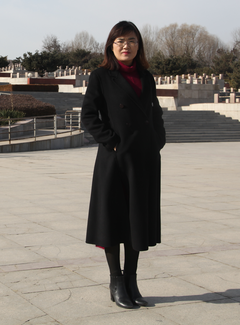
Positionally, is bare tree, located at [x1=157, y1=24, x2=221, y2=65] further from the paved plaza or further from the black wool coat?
the black wool coat

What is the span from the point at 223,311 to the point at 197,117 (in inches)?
905

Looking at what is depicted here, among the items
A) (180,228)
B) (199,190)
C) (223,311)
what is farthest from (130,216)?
(199,190)

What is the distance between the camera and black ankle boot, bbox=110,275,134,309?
2.94m

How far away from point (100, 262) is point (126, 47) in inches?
71.7

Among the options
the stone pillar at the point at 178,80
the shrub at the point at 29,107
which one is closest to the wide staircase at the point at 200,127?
the shrub at the point at 29,107

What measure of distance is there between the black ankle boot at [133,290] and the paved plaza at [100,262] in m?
0.05

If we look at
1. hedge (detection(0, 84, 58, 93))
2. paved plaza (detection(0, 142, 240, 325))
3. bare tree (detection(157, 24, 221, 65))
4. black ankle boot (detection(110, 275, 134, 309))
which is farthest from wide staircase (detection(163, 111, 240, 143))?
bare tree (detection(157, 24, 221, 65))

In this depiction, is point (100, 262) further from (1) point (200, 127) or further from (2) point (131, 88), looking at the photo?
(1) point (200, 127)

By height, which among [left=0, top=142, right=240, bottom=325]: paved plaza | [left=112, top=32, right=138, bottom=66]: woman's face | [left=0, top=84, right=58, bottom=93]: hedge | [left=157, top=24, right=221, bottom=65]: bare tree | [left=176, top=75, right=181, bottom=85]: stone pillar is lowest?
[left=0, top=142, right=240, bottom=325]: paved plaza

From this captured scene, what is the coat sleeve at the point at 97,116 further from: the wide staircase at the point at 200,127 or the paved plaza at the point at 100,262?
the wide staircase at the point at 200,127

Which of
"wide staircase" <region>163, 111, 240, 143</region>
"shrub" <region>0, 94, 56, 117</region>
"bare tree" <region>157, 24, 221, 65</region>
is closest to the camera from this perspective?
"shrub" <region>0, 94, 56, 117</region>

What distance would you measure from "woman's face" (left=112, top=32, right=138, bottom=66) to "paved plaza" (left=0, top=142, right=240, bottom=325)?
5.23ft

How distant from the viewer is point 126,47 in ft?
10.0

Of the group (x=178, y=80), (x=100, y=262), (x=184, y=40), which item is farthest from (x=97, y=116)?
(x=184, y=40)
